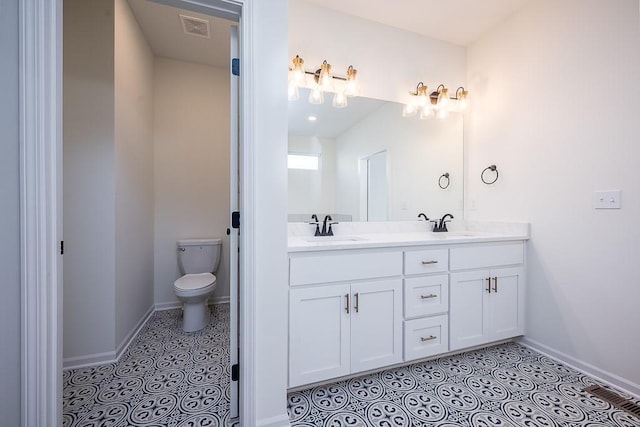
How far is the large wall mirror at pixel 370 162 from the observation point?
2123 millimetres

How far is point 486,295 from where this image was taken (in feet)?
6.40

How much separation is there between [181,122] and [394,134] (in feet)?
7.14

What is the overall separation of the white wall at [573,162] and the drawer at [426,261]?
837mm

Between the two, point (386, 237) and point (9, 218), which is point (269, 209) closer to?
point (9, 218)

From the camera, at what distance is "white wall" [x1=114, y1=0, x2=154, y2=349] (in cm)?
191

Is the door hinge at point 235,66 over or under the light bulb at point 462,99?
under

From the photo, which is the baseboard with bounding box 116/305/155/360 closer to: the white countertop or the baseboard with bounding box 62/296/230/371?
the baseboard with bounding box 62/296/230/371

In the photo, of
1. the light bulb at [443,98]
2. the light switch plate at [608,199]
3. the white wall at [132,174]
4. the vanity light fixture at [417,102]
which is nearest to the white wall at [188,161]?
the white wall at [132,174]

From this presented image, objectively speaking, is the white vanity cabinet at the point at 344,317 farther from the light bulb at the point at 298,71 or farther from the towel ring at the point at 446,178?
the light bulb at the point at 298,71

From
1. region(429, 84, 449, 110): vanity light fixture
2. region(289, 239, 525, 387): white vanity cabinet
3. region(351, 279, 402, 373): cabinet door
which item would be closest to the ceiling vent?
region(429, 84, 449, 110): vanity light fixture

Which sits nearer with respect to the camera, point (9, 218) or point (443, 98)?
point (9, 218)

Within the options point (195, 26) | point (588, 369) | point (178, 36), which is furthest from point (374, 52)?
point (588, 369)

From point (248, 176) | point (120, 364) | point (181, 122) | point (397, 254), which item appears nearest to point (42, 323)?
point (248, 176)

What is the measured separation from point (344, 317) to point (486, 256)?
116 cm
